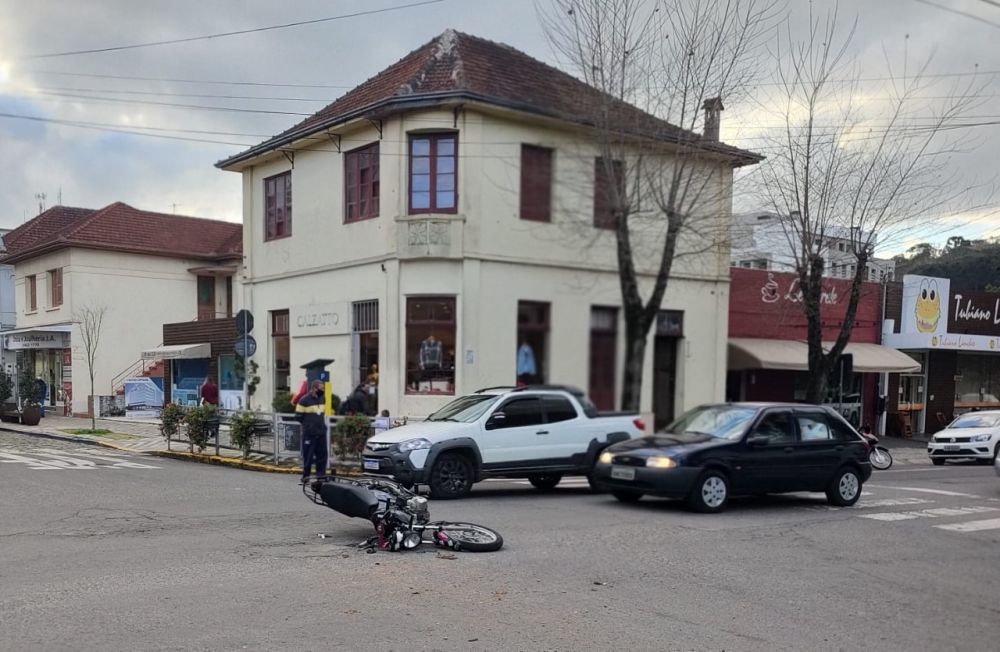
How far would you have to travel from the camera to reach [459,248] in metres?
11.5

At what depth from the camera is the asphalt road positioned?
5.42 metres

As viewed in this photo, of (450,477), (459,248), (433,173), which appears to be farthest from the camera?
(433,173)

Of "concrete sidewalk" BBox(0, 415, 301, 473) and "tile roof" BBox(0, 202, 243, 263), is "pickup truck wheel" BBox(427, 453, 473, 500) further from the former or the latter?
"tile roof" BBox(0, 202, 243, 263)

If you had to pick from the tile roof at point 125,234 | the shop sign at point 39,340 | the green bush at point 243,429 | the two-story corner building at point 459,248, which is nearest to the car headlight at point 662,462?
the two-story corner building at point 459,248

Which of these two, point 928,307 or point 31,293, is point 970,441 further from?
point 31,293

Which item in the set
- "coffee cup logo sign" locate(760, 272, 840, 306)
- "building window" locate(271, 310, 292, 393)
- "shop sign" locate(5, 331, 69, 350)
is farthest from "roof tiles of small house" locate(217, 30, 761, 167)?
"shop sign" locate(5, 331, 69, 350)

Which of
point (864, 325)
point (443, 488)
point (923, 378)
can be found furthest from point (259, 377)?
point (923, 378)

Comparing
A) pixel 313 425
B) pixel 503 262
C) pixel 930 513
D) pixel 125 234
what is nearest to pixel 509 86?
pixel 503 262

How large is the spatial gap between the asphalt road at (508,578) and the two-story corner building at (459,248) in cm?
166

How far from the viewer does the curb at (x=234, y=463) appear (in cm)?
1434

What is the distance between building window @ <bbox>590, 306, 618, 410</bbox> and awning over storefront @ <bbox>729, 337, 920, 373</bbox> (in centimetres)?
283

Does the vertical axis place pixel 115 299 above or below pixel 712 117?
below

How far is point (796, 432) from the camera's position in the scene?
36.5 ft

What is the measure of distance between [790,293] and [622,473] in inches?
399
